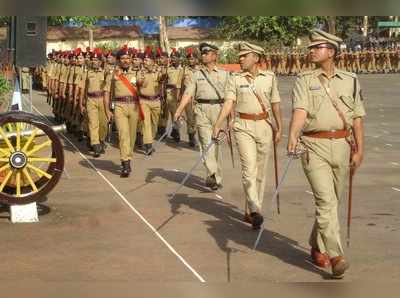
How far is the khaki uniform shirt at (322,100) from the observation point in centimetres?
670

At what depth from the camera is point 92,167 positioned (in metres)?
13.5

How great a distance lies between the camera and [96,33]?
7000 centimetres

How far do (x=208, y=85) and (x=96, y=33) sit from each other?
2352 inches

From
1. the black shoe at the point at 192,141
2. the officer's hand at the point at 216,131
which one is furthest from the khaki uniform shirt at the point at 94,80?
the officer's hand at the point at 216,131

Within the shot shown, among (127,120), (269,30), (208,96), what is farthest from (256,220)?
(269,30)

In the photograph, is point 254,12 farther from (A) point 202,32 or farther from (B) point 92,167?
(A) point 202,32

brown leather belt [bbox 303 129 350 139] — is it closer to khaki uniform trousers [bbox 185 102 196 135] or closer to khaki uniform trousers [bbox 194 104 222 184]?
khaki uniform trousers [bbox 194 104 222 184]

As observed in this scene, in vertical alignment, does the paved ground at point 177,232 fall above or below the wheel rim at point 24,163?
below

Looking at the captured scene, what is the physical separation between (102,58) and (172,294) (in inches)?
449

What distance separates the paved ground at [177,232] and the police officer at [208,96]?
0.50m

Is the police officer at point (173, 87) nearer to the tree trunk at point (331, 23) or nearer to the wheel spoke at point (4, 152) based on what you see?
the tree trunk at point (331, 23)

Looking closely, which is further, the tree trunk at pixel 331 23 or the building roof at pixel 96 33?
the building roof at pixel 96 33

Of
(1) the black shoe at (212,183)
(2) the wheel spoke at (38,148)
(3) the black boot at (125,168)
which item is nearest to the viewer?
(2) the wheel spoke at (38,148)

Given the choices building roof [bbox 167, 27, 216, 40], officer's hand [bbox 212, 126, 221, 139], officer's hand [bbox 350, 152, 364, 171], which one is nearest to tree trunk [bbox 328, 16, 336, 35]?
officer's hand [bbox 350, 152, 364, 171]
